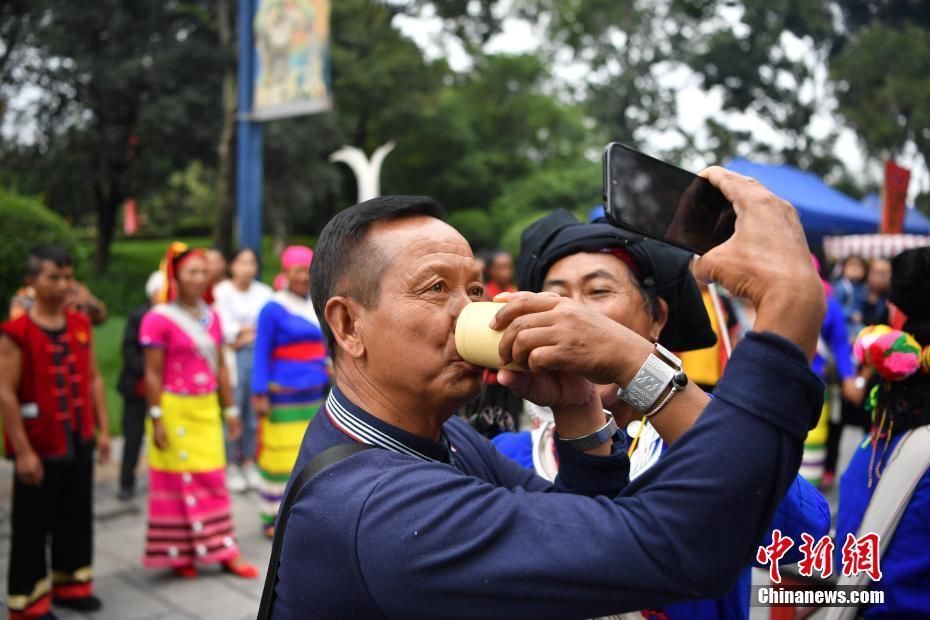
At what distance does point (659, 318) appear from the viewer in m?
2.30

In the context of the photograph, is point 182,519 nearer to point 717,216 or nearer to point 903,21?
point 717,216

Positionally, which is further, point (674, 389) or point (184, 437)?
point (184, 437)

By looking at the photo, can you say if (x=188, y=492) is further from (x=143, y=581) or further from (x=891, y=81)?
(x=891, y=81)

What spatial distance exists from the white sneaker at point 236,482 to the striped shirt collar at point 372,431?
5.88 m

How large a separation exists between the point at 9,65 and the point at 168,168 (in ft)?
16.7

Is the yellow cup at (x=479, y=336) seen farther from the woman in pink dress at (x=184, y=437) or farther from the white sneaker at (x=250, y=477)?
the white sneaker at (x=250, y=477)

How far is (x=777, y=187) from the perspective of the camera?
49.5ft

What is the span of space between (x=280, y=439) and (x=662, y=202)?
4.92m

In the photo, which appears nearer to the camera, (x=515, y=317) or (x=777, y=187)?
(x=515, y=317)

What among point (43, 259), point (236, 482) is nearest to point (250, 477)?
point (236, 482)

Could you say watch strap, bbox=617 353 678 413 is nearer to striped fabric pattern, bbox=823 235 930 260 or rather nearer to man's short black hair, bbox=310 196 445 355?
man's short black hair, bbox=310 196 445 355

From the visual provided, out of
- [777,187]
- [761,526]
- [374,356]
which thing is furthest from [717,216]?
[777,187]

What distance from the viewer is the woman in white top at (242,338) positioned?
6.94 m

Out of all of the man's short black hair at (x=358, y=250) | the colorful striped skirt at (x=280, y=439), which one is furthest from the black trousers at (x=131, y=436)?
the man's short black hair at (x=358, y=250)
